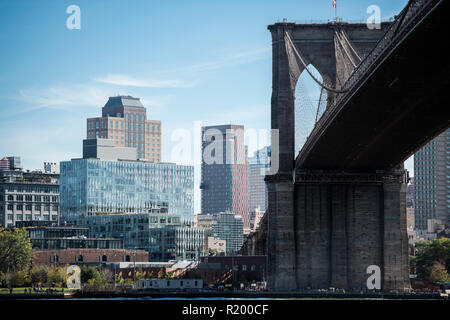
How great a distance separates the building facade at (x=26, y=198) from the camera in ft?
619

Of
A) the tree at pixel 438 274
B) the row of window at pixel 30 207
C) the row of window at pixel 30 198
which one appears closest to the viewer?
the tree at pixel 438 274

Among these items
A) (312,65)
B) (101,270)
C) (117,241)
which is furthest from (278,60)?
(117,241)

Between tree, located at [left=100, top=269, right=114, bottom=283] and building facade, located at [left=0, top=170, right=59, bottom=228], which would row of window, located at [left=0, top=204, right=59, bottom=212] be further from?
tree, located at [left=100, top=269, right=114, bottom=283]

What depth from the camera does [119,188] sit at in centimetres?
17262

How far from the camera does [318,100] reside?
94500 mm

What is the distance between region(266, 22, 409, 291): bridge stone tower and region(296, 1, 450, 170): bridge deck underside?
2.46 metres

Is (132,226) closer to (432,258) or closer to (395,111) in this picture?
(432,258)

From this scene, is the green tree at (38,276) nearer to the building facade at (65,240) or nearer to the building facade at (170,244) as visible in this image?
the building facade at (65,240)

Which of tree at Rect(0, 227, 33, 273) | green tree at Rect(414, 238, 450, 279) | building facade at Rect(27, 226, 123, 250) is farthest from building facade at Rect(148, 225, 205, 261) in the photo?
green tree at Rect(414, 238, 450, 279)

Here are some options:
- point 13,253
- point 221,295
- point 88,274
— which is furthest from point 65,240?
point 221,295

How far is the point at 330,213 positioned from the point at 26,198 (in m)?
107

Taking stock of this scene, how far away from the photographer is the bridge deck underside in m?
62.2

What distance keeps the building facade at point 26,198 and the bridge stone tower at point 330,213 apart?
98.5 m

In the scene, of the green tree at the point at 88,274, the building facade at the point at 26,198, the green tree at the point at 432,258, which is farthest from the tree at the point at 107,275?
the building facade at the point at 26,198
